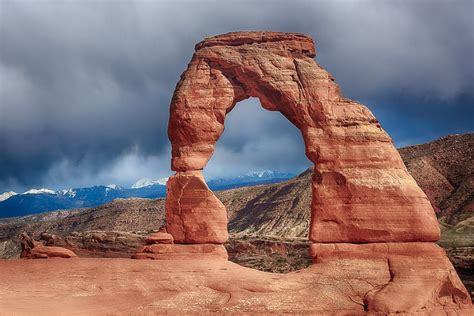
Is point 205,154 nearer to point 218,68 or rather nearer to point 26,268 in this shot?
point 218,68

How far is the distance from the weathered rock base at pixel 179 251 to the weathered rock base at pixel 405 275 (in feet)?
16.2

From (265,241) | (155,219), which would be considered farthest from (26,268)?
(155,219)

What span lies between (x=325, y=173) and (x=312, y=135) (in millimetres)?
2076

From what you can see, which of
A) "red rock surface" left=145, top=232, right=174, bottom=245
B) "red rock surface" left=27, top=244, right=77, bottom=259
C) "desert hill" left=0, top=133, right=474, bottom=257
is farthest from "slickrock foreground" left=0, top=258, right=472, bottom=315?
"desert hill" left=0, top=133, right=474, bottom=257

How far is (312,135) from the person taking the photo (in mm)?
29094

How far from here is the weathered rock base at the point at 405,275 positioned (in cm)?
2414

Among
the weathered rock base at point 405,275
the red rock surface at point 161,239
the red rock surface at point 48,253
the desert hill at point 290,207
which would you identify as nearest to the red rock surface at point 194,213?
the red rock surface at point 161,239

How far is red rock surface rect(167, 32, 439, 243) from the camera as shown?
2733 cm

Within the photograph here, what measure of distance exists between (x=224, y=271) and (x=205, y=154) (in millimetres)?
7322

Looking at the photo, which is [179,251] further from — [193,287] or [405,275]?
[405,275]

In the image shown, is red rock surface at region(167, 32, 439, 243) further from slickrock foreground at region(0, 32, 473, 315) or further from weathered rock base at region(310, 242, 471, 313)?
weathered rock base at region(310, 242, 471, 313)

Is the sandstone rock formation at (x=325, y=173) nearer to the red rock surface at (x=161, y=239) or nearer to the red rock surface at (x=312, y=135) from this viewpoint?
the red rock surface at (x=312, y=135)

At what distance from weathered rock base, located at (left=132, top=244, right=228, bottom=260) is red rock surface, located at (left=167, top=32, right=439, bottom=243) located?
52 cm

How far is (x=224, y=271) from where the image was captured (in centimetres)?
2531
